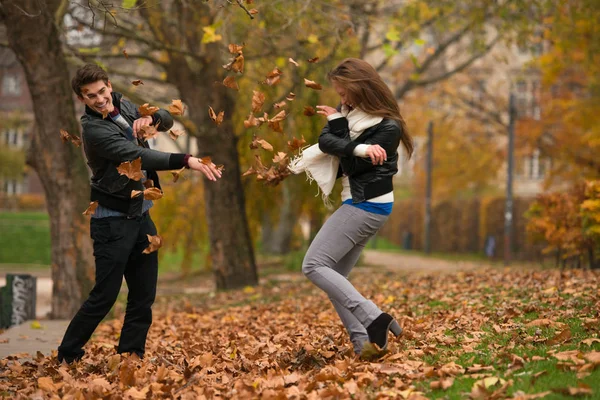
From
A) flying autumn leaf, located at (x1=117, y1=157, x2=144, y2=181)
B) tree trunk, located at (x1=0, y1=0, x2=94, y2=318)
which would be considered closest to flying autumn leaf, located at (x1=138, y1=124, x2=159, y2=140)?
flying autumn leaf, located at (x1=117, y1=157, x2=144, y2=181)

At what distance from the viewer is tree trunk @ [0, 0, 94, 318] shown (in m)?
10.6

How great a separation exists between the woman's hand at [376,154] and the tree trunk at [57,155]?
6.15 metres

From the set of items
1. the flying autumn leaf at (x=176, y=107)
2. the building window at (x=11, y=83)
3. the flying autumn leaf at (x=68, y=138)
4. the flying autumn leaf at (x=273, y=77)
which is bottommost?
the flying autumn leaf at (x=68, y=138)

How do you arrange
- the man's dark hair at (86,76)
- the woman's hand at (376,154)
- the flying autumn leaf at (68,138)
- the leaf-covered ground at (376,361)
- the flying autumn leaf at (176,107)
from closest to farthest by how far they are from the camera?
the leaf-covered ground at (376,361)
the woman's hand at (376,154)
the man's dark hair at (86,76)
the flying autumn leaf at (176,107)
the flying autumn leaf at (68,138)

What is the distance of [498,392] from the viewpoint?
4430mm

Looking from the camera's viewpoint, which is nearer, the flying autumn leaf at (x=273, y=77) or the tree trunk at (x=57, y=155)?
the flying autumn leaf at (x=273, y=77)

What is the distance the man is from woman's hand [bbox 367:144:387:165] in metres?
1.00

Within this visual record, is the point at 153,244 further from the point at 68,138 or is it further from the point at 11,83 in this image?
the point at 11,83

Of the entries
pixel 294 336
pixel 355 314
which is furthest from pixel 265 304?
pixel 355 314

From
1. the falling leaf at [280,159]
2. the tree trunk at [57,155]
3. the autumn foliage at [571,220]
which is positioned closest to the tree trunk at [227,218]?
the tree trunk at [57,155]

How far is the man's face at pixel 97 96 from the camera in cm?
581

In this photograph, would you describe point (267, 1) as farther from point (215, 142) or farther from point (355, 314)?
point (355, 314)

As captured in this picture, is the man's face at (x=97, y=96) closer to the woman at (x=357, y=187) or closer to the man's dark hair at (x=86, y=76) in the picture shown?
the man's dark hair at (x=86, y=76)

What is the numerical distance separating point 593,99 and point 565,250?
6748 millimetres
